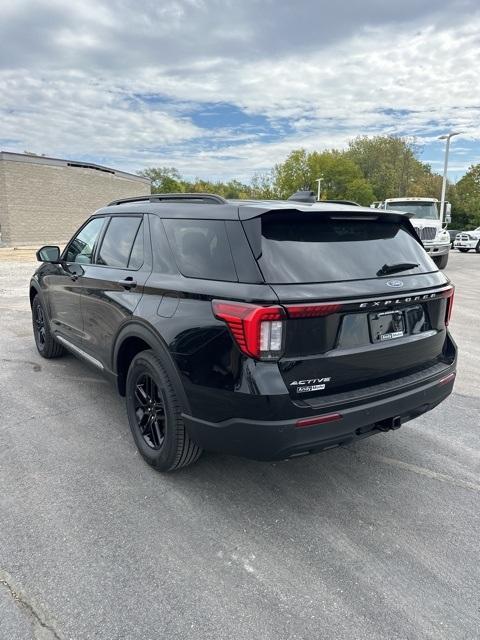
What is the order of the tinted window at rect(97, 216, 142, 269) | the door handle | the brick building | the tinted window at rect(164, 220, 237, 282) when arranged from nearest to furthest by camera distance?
1. the tinted window at rect(164, 220, 237, 282)
2. the door handle
3. the tinted window at rect(97, 216, 142, 269)
4. the brick building

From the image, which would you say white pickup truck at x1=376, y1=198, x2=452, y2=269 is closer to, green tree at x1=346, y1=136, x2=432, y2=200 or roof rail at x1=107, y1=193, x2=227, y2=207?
roof rail at x1=107, y1=193, x2=227, y2=207

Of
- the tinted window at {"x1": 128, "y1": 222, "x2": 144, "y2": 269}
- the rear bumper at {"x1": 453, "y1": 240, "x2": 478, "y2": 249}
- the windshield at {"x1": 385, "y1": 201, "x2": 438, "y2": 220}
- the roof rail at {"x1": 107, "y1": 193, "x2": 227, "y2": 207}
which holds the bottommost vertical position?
the rear bumper at {"x1": 453, "y1": 240, "x2": 478, "y2": 249}

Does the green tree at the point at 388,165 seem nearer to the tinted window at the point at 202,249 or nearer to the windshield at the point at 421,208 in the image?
the windshield at the point at 421,208

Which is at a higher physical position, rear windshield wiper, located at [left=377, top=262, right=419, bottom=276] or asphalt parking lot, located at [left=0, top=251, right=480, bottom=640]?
rear windshield wiper, located at [left=377, top=262, right=419, bottom=276]

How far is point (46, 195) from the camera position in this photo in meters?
29.3

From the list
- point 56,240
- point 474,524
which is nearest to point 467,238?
point 56,240

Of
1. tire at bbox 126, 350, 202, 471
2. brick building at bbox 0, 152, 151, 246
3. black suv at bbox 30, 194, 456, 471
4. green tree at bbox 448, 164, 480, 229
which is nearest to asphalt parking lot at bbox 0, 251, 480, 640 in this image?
tire at bbox 126, 350, 202, 471

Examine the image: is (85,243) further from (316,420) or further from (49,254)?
(316,420)

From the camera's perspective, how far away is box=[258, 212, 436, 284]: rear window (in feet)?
8.11

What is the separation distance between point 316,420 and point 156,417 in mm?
1247

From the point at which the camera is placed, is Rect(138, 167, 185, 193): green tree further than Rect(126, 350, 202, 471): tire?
Yes

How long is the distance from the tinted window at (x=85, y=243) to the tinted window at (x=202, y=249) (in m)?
1.40

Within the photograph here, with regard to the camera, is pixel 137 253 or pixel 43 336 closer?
pixel 137 253

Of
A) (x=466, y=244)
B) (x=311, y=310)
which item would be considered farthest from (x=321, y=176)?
(x=311, y=310)
